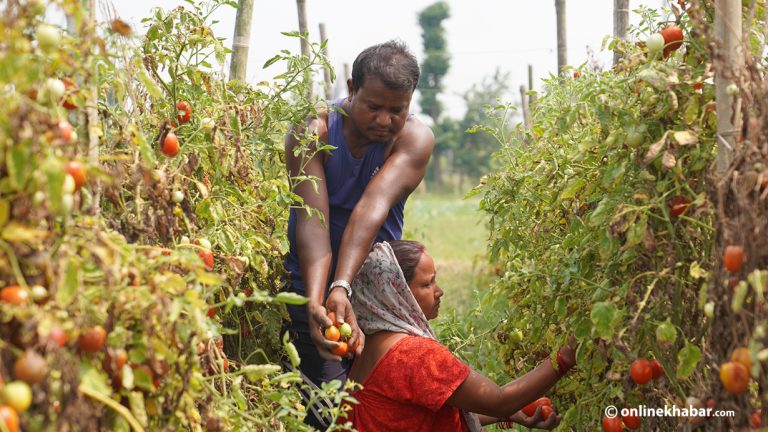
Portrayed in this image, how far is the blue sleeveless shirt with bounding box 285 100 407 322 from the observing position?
2.73 meters

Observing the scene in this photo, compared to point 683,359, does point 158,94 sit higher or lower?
higher

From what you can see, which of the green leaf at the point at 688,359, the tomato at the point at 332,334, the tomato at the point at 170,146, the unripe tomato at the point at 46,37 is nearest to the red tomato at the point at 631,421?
the green leaf at the point at 688,359

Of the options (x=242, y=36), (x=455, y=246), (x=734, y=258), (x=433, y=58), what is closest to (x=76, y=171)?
(x=734, y=258)

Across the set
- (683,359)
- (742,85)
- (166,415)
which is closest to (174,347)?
(166,415)

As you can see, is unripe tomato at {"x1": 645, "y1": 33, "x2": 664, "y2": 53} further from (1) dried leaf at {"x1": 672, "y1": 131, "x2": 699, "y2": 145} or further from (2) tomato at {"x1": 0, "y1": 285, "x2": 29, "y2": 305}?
(2) tomato at {"x1": 0, "y1": 285, "x2": 29, "y2": 305}

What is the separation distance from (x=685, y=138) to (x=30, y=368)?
1.29 metres

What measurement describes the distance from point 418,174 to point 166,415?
130cm

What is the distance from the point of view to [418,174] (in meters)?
Result: 2.70

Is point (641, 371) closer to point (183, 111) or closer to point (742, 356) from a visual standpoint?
point (742, 356)

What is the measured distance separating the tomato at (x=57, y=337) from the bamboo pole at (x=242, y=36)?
6.83 feet

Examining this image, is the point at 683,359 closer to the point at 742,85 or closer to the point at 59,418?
the point at 742,85

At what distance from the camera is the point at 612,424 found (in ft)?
6.88

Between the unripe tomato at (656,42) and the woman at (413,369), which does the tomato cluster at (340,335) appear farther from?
the unripe tomato at (656,42)

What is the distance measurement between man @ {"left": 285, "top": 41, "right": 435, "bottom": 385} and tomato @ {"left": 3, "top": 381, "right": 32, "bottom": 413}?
3.52 ft
